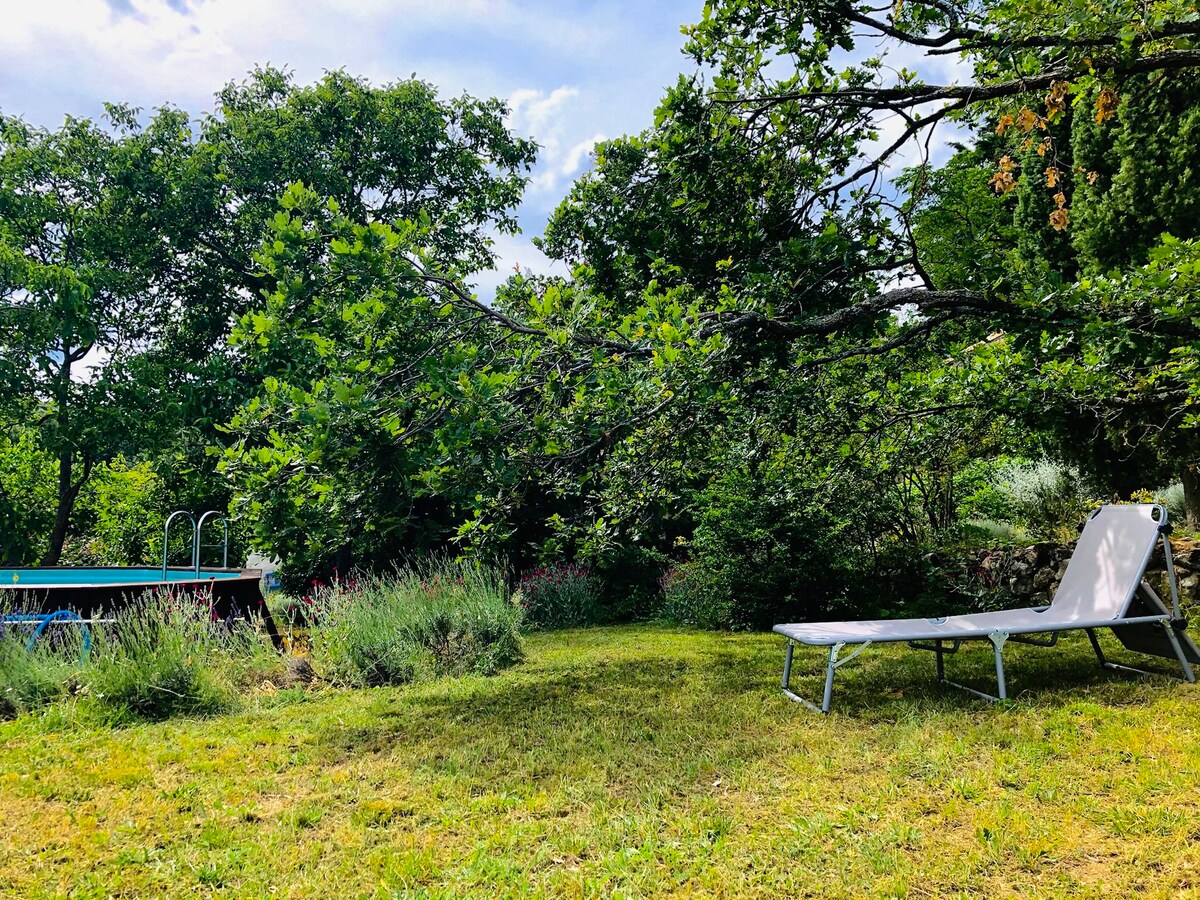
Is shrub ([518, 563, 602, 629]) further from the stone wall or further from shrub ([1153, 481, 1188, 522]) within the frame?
shrub ([1153, 481, 1188, 522])

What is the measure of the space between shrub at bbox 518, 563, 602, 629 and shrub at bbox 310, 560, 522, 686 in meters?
2.89

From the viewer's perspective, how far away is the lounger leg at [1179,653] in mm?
4832

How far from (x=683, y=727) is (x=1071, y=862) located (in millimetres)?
2201

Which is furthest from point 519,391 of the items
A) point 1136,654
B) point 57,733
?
point 1136,654

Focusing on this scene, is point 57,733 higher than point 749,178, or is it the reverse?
point 749,178

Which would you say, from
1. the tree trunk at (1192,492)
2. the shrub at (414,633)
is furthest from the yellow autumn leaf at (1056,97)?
the tree trunk at (1192,492)

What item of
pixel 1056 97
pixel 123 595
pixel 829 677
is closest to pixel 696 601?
pixel 829 677

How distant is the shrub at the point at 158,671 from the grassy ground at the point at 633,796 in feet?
0.92

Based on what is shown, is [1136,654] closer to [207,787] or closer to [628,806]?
[628,806]

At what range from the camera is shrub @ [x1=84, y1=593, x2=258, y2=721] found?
5215 mm

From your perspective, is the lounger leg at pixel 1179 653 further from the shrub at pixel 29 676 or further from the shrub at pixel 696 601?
the shrub at pixel 29 676

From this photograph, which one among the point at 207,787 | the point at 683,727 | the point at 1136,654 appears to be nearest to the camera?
the point at 207,787

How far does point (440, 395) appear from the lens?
4.72 meters

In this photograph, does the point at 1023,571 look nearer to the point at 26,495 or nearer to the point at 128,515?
the point at 128,515
